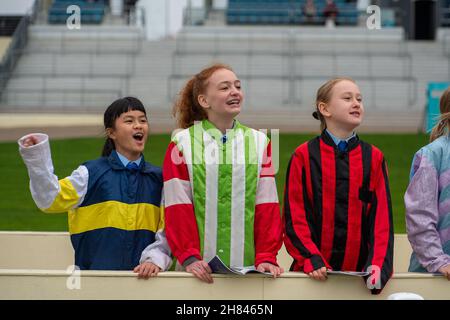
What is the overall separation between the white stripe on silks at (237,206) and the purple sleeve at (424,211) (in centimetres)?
80

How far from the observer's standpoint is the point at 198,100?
467 cm

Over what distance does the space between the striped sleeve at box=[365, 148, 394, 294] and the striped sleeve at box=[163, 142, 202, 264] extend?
0.80 metres

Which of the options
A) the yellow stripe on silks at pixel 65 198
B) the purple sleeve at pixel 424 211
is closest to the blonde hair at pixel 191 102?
the yellow stripe on silks at pixel 65 198

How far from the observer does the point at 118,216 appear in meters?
4.62

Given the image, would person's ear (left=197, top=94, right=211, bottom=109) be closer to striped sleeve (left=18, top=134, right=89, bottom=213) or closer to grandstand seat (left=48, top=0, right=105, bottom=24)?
striped sleeve (left=18, top=134, right=89, bottom=213)

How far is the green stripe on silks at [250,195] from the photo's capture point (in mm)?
4438

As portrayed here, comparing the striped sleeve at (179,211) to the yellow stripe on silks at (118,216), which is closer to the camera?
the striped sleeve at (179,211)

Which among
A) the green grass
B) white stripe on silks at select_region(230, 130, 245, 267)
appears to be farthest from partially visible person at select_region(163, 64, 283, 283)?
the green grass

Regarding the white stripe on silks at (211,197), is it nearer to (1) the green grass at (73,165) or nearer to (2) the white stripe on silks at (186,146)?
(2) the white stripe on silks at (186,146)

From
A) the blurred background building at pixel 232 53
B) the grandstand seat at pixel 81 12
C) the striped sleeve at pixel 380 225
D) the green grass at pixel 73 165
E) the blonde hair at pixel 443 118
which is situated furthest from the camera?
the grandstand seat at pixel 81 12

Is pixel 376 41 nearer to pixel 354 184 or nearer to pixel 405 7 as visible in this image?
pixel 405 7

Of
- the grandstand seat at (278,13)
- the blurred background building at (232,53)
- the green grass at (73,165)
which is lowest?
the green grass at (73,165)

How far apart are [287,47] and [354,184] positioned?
106ft

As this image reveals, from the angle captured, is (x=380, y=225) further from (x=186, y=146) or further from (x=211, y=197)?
(x=186, y=146)
